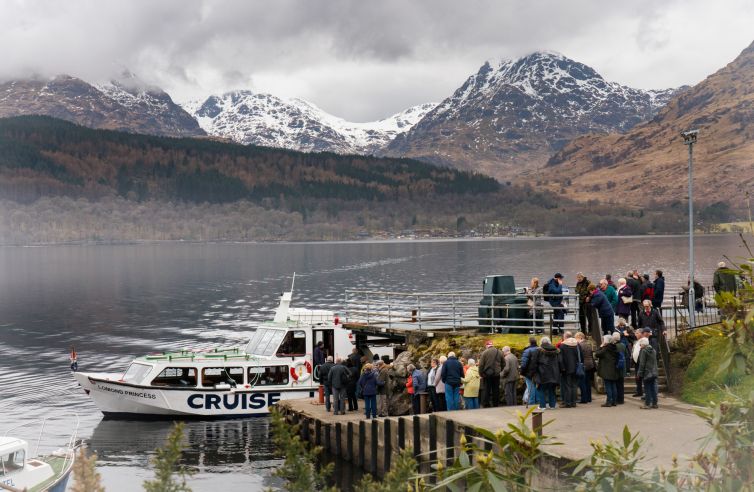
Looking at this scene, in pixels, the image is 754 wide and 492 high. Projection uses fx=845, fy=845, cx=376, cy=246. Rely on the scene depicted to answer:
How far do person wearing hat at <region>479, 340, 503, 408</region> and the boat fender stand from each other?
1169cm

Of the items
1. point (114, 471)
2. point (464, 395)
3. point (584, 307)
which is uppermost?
point (584, 307)

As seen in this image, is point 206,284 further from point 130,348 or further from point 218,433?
point 218,433

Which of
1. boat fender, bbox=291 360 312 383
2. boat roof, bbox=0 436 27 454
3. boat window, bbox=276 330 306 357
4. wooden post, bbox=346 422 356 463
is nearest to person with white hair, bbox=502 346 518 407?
wooden post, bbox=346 422 356 463

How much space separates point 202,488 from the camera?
84.3 ft

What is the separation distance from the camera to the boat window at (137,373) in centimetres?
3419

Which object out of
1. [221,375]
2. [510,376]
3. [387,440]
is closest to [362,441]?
[387,440]

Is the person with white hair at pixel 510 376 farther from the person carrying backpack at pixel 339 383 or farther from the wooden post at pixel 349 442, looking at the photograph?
the person carrying backpack at pixel 339 383

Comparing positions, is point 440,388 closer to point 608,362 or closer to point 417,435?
point 417,435

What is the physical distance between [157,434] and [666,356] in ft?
63.0

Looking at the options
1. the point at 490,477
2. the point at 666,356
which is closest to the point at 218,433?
the point at 666,356

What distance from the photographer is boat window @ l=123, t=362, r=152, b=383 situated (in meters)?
34.2

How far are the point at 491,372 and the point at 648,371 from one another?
14.9 feet

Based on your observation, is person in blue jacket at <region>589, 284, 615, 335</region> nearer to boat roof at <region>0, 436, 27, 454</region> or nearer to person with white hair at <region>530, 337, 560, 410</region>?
person with white hair at <region>530, 337, 560, 410</region>

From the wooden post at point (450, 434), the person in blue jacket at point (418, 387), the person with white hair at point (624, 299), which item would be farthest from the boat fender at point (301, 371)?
the wooden post at point (450, 434)
